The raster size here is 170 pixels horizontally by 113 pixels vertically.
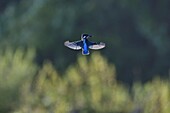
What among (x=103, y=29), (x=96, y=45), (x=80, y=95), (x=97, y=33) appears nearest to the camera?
(x=96, y=45)

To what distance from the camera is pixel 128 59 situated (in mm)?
5758

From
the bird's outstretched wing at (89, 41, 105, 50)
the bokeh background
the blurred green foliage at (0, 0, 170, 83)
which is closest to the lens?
the bird's outstretched wing at (89, 41, 105, 50)

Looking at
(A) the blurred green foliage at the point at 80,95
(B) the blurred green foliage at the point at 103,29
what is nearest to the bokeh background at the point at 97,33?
(B) the blurred green foliage at the point at 103,29

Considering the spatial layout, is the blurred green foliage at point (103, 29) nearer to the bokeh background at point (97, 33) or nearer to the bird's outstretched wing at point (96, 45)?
the bokeh background at point (97, 33)

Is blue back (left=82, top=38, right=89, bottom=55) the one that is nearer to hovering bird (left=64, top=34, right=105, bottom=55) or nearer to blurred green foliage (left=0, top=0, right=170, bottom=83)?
hovering bird (left=64, top=34, right=105, bottom=55)

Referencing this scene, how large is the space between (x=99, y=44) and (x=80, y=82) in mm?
1593

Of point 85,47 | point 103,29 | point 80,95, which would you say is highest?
point 85,47

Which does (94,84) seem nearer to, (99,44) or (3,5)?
(99,44)

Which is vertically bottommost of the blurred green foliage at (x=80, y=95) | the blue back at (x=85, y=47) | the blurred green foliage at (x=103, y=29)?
the blurred green foliage at (x=103, y=29)

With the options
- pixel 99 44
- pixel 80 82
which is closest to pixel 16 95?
pixel 80 82

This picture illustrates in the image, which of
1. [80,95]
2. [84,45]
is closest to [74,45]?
[84,45]

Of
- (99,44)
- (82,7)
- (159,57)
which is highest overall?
(99,44)

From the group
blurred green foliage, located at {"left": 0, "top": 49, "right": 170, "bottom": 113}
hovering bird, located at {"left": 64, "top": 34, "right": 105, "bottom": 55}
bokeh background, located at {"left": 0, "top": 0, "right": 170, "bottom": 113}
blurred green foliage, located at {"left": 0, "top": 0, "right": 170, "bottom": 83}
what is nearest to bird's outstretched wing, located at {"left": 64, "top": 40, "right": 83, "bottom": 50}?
hovering bird, located at {"left": 64, "top": 34, "right": 105, "bottom": 55}

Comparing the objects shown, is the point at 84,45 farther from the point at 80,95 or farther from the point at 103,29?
the point at 103,29
